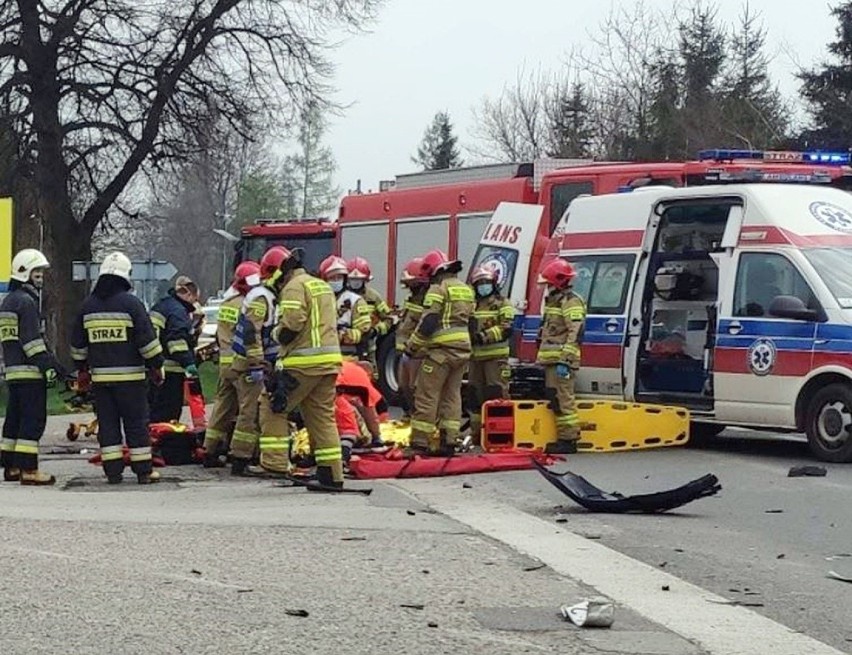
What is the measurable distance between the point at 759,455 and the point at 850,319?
6.40 ft

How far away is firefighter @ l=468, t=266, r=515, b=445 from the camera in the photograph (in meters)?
16.2

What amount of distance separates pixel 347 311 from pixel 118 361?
4088 millimetres

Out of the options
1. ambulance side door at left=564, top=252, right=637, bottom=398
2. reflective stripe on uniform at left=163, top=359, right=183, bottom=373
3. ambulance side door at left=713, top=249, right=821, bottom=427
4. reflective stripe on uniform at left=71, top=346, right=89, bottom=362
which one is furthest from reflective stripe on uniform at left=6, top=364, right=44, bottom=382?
ambulance side door at left=713, top=249, right=821, bottom=427

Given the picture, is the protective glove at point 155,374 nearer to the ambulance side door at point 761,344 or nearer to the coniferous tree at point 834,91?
the ambulance side door at point 761,344

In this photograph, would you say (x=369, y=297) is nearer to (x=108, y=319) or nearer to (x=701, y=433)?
(x=701, y=433)

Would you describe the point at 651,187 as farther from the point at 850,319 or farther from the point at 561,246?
the point at 850,319

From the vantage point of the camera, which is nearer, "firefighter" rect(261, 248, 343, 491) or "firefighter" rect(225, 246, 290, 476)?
"firefighter" rect(261, 248, 343, 491)

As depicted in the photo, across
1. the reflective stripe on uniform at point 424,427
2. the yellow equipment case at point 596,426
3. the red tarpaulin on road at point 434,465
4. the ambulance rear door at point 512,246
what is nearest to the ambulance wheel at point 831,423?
the yellow equipment case at point 596,426

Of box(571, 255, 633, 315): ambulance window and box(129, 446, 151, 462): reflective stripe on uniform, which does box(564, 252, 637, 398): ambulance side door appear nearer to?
box(571, 255, 633, 315): ambulance window

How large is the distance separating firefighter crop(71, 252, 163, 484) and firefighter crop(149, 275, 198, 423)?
2.36m

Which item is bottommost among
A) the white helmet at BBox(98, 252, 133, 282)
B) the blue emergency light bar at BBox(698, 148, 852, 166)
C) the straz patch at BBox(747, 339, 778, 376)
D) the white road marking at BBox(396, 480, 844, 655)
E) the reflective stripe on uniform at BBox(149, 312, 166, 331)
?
the white road marking at BBox(396, 480, 844, 655)

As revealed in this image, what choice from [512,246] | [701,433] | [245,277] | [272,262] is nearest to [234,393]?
[245,277]

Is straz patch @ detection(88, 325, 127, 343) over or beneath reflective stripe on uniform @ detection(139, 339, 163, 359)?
over

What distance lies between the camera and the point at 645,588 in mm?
8398
